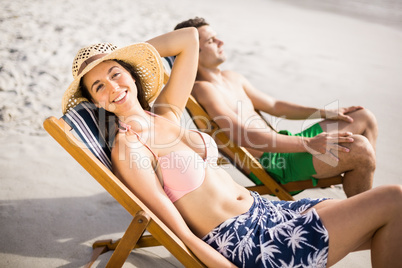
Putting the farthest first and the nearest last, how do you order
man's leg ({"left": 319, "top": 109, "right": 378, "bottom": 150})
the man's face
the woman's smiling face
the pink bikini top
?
1. the man's face
2. man's leg ({"left": 319, "top": 109, "right": 378, "bottom": 150})
3. the woman's smiling face
4. the pink bikini top

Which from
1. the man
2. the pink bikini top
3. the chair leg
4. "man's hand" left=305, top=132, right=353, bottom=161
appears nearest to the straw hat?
the pink bikini top

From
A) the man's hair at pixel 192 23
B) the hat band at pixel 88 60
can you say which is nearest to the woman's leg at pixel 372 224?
the hat band at pixel 88 60

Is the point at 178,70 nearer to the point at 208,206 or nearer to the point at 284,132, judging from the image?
the point at 208,206

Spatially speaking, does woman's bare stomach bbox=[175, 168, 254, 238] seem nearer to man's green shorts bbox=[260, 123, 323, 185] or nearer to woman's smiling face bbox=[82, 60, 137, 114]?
woman's smiling face bbox=[82, 60, 137, 114]

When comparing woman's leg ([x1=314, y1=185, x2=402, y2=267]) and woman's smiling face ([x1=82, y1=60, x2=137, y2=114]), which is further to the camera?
woman's smiling face ([x1=82, y1=60, x2=137, y2=114])

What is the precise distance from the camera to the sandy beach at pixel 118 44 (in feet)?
8.84

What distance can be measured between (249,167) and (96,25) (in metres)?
5.16

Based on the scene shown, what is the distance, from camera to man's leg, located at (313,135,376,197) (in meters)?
2.61

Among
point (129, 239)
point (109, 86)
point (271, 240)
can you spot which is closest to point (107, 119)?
point (109, 86)

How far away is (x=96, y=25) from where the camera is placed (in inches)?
277

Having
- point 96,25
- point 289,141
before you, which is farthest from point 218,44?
point 96,25

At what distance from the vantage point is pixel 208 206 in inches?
76.9

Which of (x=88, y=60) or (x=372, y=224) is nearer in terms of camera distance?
(x=372, y=224)

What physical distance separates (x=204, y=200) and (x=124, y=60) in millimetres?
898
